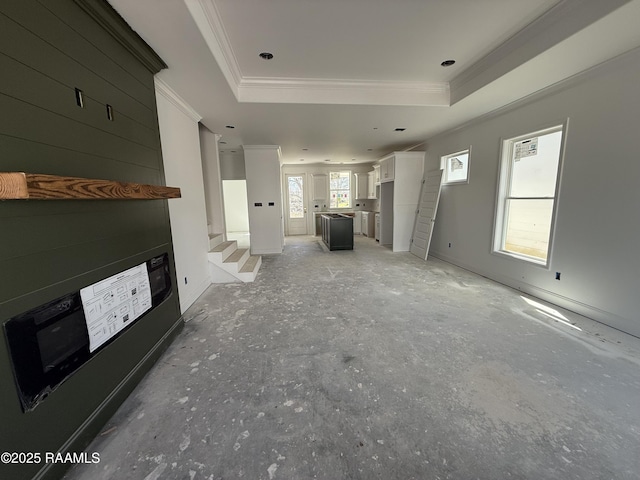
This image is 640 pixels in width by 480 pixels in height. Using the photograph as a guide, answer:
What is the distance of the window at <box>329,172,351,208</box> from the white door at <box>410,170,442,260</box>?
12.6 feet

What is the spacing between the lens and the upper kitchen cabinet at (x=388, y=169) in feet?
19.7

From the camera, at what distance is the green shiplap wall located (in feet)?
3.61

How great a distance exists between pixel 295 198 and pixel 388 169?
154 inches

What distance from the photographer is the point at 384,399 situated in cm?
169

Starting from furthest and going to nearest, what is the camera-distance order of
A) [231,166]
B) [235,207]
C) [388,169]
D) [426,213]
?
1. [235,207]
2. [231,166]
3. [388,169]
4. [426,213]

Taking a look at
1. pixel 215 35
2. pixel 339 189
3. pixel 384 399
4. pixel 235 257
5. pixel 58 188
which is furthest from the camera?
pixel 339 189

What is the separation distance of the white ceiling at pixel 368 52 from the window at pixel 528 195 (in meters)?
0.68

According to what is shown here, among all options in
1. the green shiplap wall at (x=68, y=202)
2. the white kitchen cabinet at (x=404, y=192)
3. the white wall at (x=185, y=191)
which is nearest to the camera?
the green shiplap wall at (x=68, y=202)

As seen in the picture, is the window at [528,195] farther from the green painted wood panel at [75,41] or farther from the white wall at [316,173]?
the white wall at [316,173]

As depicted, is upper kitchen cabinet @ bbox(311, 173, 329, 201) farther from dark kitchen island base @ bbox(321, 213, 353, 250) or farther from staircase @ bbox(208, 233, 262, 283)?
staircase @ bbox(208, 233, 262, 283)

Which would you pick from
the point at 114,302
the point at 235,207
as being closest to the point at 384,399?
the point at 114,302

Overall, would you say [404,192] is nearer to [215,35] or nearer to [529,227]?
[529,227]

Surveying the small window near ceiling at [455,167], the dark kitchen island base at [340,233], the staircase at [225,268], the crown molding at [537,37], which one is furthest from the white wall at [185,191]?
the small window near ceiling at [455,167]

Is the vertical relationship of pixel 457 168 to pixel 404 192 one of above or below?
above
